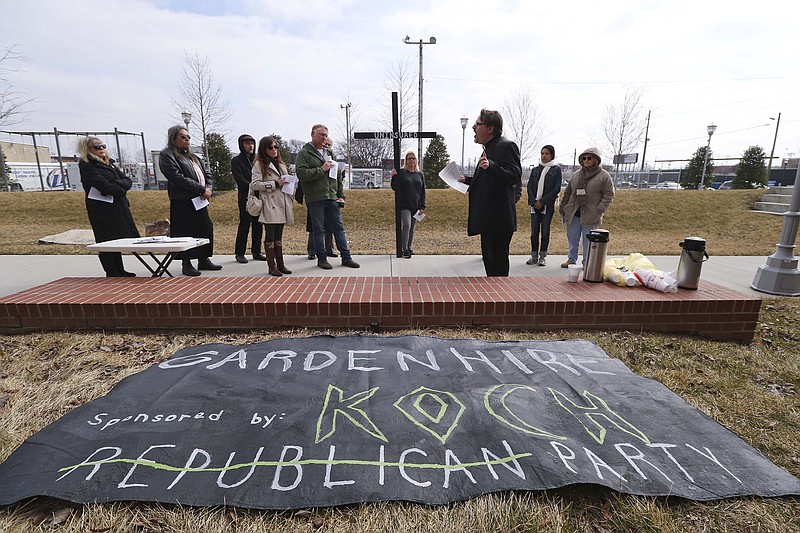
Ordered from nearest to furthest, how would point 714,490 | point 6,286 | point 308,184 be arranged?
point 714,490 < point 6,286 < point 308,184

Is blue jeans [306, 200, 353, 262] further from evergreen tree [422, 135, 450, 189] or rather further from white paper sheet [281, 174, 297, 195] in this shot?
evergreen tree [422, 135, 450, 189]

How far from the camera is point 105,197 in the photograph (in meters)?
4.62

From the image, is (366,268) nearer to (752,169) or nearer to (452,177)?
(452,177)

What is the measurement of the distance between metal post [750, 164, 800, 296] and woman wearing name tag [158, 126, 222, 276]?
22.4 feet

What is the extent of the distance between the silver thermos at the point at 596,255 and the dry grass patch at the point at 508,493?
815 mm

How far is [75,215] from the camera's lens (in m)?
13.4

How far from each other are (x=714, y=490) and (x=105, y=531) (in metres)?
2.44

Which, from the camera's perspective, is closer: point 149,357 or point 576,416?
point 576,416

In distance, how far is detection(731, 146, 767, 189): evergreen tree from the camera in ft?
81.1

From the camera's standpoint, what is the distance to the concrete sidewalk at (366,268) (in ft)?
16.9

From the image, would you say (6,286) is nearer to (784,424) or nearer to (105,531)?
(105,531)

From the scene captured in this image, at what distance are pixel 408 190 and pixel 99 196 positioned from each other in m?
3.80

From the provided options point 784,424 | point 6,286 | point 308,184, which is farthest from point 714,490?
point 6,286

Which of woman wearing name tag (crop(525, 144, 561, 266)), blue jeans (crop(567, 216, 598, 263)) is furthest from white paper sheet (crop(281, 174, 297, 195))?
blue jeans (crop(567, 216, 598, 263))
